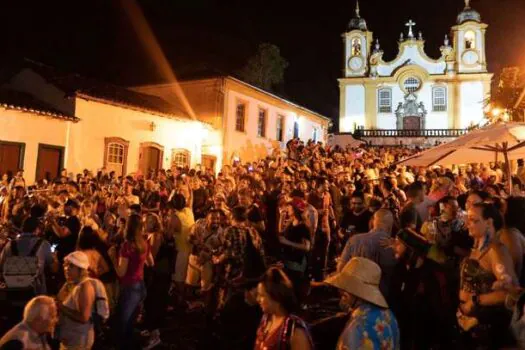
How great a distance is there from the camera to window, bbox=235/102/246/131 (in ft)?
78.6

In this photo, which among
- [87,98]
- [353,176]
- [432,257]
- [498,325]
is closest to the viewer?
[498,325]

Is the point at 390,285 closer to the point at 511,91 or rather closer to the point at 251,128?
the point at 511,91

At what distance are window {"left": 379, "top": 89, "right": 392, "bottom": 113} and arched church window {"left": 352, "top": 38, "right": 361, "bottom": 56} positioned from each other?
18.3 feet

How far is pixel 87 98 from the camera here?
16531 millimetres

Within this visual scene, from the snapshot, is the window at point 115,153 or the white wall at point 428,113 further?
the white wall at point 428,113

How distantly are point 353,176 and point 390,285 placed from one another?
425 inches

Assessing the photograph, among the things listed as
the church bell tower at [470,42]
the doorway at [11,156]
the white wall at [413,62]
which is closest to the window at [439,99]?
the white wall at [413,62]

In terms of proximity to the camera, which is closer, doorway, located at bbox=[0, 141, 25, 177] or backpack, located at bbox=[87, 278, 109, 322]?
backpack, located at bbox=[87, 278, 109, 322]

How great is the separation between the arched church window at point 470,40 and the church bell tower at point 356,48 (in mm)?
10491

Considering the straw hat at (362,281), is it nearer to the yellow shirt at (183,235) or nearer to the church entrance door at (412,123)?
the yellow shirt at (183,235)

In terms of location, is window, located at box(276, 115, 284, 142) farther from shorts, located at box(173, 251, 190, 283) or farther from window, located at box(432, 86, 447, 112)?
window, located at box(432, 86, 447, 112)

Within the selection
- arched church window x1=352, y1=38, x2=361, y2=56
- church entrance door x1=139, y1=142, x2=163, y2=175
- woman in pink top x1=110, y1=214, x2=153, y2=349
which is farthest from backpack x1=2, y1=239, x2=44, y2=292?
arched church window x1=352, y1=38, x2=361, y2=56

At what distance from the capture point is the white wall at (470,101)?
152 ft

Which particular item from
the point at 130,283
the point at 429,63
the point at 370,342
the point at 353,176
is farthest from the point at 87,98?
the point at 429,63
